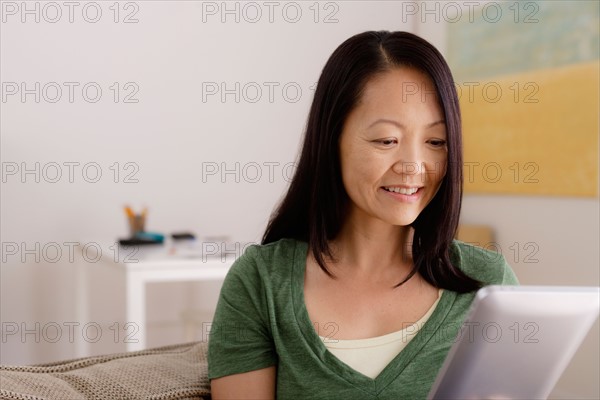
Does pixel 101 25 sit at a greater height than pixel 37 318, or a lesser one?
Answer: greater

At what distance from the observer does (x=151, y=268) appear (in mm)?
2451

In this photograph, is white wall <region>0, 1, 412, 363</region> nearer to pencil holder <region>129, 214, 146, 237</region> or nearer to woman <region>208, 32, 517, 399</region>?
pencil holder <region>129, 214, 146, 237</region>

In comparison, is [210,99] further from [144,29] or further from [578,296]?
[578,296]

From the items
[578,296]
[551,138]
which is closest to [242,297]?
[578,296]

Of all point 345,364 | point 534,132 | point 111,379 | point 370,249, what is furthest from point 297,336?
point 534,132

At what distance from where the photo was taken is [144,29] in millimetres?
3326

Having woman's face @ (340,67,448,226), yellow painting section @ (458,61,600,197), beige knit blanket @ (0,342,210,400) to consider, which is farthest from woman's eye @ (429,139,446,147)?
yellow painting section @ (458,61,600,197)

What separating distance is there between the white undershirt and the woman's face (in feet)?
0.54

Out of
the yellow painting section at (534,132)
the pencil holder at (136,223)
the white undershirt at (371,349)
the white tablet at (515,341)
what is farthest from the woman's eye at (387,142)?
the pencil holder at (136,223)

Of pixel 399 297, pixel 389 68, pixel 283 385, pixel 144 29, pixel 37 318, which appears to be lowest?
pixel 37 318

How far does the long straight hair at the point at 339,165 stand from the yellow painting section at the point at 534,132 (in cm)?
172

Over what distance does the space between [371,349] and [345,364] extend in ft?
0.16

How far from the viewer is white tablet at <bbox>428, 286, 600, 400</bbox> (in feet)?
2.30

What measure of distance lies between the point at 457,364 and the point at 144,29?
2.85 metres
